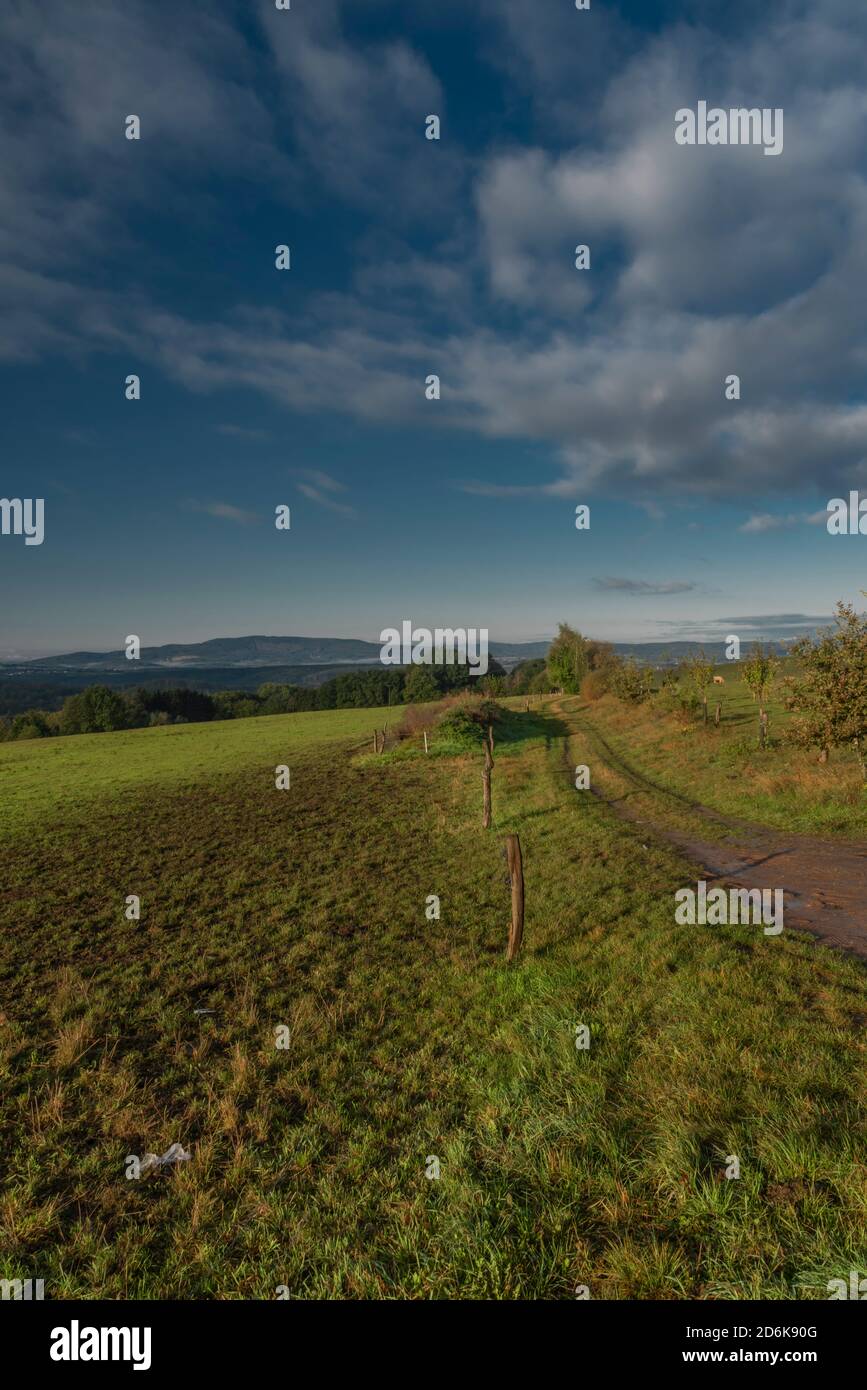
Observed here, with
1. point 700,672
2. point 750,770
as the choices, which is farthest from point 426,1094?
point 700,672

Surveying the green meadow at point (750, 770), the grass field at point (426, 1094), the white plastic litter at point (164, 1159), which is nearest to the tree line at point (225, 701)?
the green meadow at point (750, 770)

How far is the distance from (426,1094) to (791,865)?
12851 mm

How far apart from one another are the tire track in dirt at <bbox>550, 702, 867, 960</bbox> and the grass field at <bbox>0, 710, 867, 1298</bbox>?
1.35 meters

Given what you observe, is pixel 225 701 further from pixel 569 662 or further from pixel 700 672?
pixel 700 672

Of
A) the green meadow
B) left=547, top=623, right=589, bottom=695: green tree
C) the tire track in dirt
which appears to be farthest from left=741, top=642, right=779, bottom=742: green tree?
left=547, top=623, right=589, bottom=695: green tree

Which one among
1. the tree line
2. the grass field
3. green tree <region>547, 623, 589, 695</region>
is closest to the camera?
the grass field

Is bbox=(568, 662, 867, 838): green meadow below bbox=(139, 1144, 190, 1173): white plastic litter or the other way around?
the other way around

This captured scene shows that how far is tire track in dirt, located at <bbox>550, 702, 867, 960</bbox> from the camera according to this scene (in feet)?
35.4

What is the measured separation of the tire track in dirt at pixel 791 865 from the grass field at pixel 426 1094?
1354 mm

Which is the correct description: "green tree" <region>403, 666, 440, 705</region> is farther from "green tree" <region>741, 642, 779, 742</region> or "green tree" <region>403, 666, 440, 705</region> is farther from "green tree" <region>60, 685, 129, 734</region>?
"green tree" <region>741, 642, 779, 742</region>

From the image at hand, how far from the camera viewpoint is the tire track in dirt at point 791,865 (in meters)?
10.8

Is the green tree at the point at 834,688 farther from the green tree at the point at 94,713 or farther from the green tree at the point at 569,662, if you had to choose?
the green tree at the point at 94,713

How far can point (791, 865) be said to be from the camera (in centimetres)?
1434
